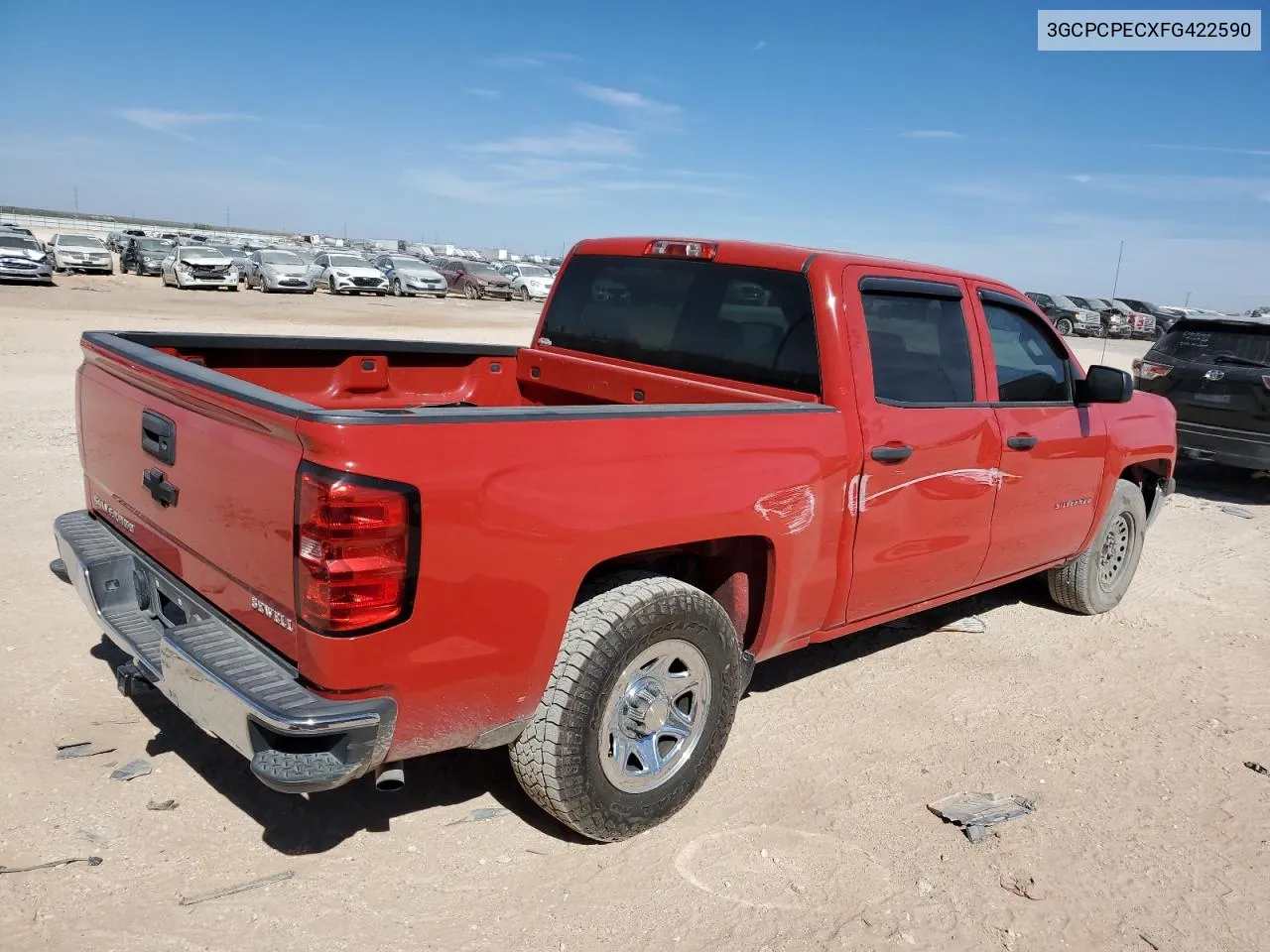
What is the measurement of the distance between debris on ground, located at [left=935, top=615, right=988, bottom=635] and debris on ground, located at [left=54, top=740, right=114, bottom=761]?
13.8ft

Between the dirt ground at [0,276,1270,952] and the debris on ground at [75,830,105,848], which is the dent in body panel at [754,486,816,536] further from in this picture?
the debris on ground at [75,830,105,848]

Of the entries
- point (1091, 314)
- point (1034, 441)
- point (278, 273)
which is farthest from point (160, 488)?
point (1091, 314)

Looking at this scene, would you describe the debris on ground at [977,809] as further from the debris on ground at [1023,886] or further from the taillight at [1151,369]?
the taillight at [1151,369]

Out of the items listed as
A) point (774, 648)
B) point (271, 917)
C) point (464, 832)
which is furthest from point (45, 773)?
point (774, 648)

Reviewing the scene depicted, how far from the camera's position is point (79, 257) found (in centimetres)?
3484

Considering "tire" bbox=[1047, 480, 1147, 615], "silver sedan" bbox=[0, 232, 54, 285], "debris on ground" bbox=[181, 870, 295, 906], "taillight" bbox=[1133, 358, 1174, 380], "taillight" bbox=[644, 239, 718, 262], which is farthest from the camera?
"silver sedan" bbox=[0, 232, 54, 285]

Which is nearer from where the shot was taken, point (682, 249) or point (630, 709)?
point (630, 709)

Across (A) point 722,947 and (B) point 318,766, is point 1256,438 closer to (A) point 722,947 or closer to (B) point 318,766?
(A) point 722,947

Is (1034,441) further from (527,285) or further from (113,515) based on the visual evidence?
(527,285)

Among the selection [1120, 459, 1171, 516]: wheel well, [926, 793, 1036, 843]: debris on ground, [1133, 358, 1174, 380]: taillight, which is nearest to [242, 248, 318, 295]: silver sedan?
[1133, 358, 1174, 380]: taillight

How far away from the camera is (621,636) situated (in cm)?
A: 300

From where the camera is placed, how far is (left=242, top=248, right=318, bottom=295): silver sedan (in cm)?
3231

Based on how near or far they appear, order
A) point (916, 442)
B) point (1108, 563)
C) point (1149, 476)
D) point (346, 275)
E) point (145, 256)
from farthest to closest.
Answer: point (145, 256), point (346, 275), point (1149, 476), point (1108, 563), point (916, 442)

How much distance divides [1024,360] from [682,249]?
5.77ft
